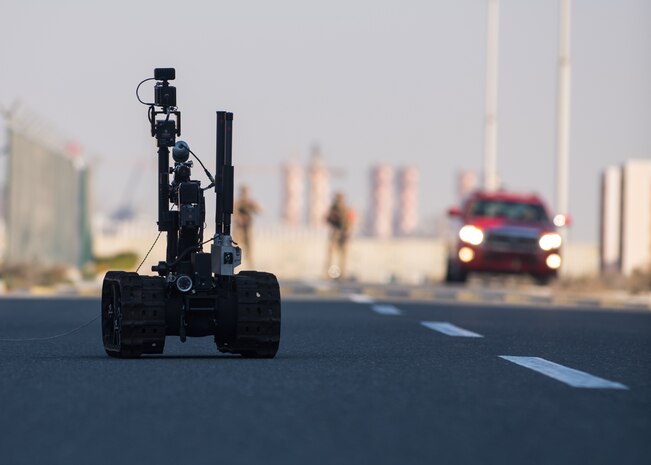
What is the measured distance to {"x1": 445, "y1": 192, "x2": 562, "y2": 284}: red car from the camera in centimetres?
3177

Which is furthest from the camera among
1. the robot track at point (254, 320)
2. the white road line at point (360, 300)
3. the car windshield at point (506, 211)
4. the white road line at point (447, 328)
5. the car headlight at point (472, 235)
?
the car windshield at point (506, 211)

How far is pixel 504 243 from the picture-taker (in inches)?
1251

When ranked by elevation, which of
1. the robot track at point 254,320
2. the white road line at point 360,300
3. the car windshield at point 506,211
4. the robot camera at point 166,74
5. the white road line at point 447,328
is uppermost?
the robot camera at point 166,74

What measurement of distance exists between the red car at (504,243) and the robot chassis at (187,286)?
2020 centimetres

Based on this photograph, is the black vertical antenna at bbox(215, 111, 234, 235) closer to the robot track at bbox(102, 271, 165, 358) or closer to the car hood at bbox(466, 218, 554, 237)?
the robot track at bbox(102, 271, 165, 358)

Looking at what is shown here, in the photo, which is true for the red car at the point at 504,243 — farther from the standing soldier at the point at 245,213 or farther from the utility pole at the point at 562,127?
the standing soldier at the point at 245,213

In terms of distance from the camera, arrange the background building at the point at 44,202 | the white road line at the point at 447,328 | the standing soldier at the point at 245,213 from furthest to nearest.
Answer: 1. the standing soldier at the point at 245,213
2. the background building at the point at 44,202
3. the white road line at the point at 447,328

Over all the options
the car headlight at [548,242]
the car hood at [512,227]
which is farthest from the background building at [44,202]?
the car headlight at [548,242]

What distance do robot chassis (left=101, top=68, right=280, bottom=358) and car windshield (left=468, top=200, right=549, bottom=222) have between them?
21086 millimetres

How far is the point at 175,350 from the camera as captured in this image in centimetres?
1255

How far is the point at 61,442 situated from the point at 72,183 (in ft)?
135

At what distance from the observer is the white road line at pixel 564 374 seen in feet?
29.9

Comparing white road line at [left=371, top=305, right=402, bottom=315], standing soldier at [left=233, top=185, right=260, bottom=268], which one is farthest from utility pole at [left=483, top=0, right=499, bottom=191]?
white road line at [left=371, top=305, right=402, bottom=315]

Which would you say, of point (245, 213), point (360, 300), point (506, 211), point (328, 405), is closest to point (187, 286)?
point (328, 405)
